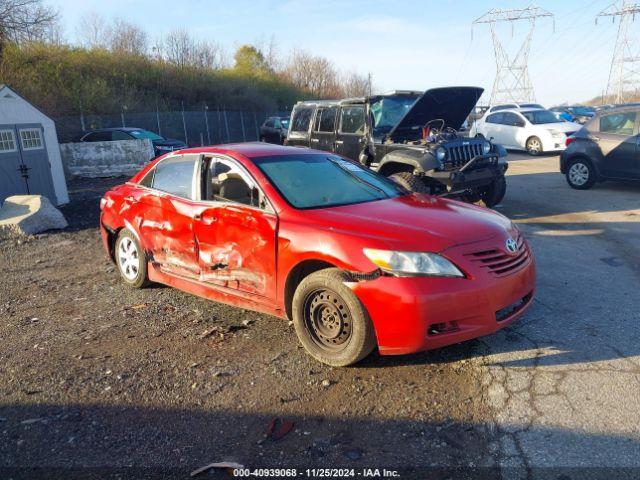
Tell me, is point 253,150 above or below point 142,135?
above

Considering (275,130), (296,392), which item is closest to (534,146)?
(275,130)

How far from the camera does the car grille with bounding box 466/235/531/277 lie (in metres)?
3.68

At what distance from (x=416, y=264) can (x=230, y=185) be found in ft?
6.29

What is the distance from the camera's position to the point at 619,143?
10.2m

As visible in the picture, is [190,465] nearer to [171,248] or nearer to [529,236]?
[171,248]

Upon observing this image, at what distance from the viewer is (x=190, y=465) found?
290cm

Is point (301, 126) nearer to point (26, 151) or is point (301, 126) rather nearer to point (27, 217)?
point (27, 217)

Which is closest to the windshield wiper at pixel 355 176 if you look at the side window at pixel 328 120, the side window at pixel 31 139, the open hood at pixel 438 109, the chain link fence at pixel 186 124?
the open hood at pixel 438 109

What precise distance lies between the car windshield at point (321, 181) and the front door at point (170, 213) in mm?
843

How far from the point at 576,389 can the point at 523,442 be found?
2.46 feet

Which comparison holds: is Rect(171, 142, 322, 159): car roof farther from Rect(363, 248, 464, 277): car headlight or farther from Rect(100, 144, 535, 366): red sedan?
Rect(363, 248, 464, 277): car headlight

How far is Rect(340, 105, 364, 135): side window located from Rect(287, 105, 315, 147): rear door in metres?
0.89

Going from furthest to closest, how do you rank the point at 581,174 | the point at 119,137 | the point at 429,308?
1. the point at 119,137
2. the point at 581,174
3. the point at 429,308

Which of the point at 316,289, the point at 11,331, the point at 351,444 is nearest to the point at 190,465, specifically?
the point at 351,444
